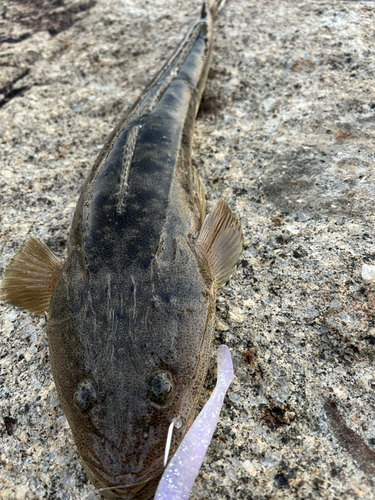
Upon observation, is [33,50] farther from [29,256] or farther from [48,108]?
[29,256]

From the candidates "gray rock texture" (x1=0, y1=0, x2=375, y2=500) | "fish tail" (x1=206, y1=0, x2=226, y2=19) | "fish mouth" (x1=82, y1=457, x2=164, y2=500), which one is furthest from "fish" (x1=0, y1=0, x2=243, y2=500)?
"fish tail" (x1=206, y1=0, x2=226, y2=19)

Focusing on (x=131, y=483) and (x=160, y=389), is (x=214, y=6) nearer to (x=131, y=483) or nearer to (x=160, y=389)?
(x=160, y=389)

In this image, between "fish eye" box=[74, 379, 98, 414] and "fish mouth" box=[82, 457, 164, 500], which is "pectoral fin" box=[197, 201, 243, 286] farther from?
"fish mouth" box=[82, 457, 164, 500]

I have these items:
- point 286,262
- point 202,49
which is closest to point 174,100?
point 202,49

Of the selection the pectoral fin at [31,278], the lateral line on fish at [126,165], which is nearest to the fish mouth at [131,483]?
the pectoral fin at [31,278]

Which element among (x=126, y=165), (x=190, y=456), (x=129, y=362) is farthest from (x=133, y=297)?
(x=126, y=165)

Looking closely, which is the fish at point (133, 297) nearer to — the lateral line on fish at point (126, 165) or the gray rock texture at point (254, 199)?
the lateral line on fish at point (126, 165)
